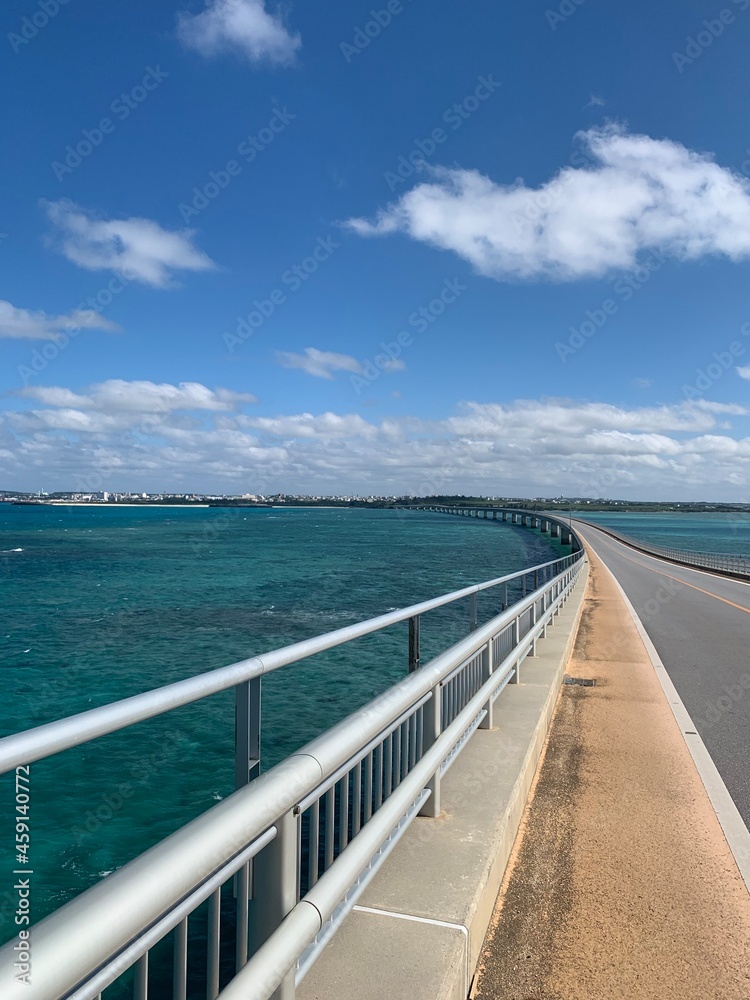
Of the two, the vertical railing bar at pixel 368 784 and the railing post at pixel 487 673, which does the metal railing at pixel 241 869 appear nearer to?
the vertical railing bar at pixel 368 784

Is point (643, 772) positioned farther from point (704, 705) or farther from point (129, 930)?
point (129, 930)

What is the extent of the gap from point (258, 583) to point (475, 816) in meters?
36.2

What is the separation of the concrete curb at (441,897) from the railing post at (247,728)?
0.80 m

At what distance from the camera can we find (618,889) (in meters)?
4.04

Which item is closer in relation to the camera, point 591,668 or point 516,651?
point 516,651

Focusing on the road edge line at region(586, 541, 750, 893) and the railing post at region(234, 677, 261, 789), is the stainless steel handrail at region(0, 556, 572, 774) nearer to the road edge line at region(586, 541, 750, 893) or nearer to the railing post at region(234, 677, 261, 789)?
the railing post at region(234, 677, 261, 789)

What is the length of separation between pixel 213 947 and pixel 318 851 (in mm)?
1520

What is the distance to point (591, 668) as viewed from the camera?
35.3ft

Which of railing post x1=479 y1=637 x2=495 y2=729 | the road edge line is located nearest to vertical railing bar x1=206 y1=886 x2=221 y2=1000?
the road edge line

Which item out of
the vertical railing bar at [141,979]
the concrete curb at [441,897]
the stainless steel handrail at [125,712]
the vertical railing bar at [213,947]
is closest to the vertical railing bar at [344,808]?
the concrete curb at [441,897]

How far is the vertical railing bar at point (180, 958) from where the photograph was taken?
A: 1737 millimetres

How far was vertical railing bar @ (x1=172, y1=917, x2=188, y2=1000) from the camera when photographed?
174 centimetres

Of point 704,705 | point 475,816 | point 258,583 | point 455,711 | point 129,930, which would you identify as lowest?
point 258,583

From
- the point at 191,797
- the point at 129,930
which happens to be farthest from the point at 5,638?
the point at 129,930
